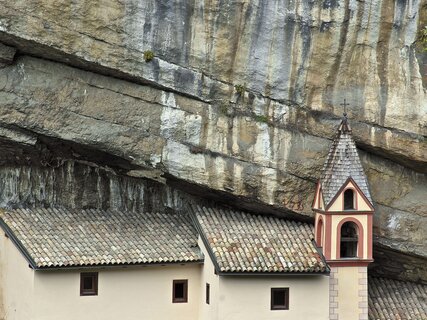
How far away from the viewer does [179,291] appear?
34.2 m

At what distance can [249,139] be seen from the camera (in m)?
32.8

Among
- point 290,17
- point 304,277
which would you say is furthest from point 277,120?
point 304,277

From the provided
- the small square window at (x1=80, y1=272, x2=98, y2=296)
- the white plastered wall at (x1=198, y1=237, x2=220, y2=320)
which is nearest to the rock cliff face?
the white plastered wall at (x1=198, y1=237, x2=220, y2=320)

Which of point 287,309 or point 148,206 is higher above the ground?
point 148,206

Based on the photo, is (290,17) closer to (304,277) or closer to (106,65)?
(106,65)

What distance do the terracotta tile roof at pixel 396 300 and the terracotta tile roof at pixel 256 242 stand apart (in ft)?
11.4

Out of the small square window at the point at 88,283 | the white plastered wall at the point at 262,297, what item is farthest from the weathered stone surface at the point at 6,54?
the white plastered wall at the point at 262,297

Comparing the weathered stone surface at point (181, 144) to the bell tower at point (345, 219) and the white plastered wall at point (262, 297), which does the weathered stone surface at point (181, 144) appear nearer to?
the bell tower at point (345, 219)

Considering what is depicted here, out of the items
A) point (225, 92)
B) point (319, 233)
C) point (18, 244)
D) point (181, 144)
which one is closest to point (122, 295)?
point (18, 244)

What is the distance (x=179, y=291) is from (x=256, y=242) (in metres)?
3.65

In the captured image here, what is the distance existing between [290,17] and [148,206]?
968 cm

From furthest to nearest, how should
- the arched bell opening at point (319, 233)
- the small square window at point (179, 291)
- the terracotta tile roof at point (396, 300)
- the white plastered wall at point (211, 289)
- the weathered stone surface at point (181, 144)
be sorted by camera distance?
the terracotta tile roof at point (396, 300) < the small square window at point (179, 291) < the arched bell opening at point (319, 233) < the white plastered wall at point (211, 289) < the weathered stone surface at point (181, 144)

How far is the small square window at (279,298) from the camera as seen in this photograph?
32875 millimetres

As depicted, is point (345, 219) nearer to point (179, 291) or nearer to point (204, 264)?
point (204, 264)
